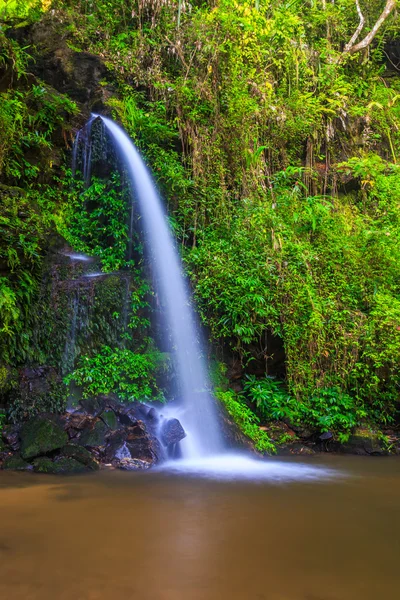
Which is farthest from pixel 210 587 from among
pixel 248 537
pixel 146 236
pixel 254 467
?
pixel 146 236

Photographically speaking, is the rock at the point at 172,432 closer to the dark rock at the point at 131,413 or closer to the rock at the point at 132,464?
the dark rock at the point at 131,413

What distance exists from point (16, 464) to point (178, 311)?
363 centimetres

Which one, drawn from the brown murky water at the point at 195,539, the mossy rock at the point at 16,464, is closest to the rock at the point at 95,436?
the mossy rock at the point at 16,464

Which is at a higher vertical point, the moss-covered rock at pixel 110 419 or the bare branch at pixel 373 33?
the bare branch at pixel 373 33

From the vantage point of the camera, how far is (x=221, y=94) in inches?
397

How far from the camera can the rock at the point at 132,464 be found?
16.5 ft

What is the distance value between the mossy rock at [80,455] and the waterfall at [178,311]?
4.40 ft

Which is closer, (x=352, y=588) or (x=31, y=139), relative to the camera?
(x=352, y=588)

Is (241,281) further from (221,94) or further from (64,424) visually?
(221,94)

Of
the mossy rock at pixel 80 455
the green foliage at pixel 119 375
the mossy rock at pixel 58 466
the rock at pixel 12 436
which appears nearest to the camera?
the mossy rock at pixel 58 466

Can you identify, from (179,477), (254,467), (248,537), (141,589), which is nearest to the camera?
(141,589)

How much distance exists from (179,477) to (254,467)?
115 centimetres

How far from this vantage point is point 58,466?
15.7 feet

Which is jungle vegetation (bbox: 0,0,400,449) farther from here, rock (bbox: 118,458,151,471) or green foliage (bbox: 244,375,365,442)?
rock (bbox: 118,458,151,471)
